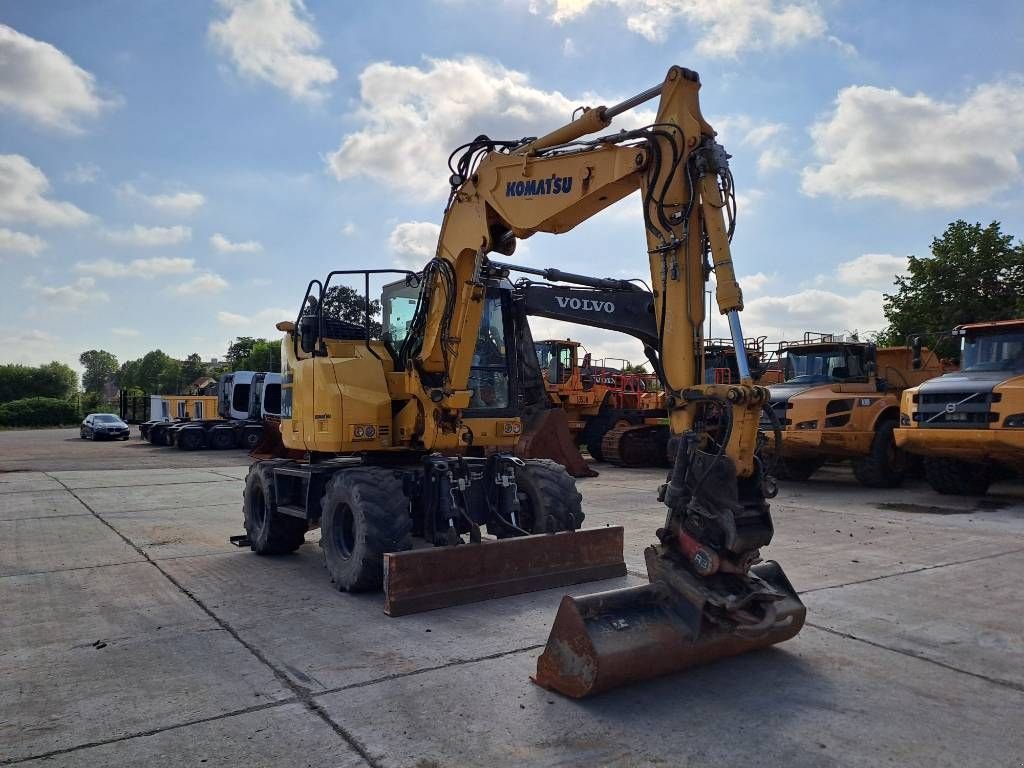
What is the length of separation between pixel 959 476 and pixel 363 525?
1059cm

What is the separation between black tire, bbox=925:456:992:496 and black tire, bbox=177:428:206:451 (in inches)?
969

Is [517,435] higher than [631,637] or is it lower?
higher

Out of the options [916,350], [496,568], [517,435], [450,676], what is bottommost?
[450,676]

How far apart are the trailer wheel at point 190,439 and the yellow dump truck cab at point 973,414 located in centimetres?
2443

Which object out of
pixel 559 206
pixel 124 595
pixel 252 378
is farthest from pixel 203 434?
pixel 559 206

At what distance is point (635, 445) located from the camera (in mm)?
19906

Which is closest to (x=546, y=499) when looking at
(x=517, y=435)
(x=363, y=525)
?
(x=517, y=435)

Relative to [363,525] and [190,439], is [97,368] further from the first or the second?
[363,525]

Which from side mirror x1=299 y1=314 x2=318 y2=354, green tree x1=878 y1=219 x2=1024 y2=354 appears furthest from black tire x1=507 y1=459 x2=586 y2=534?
green tree x1=878 y1=219 x2=1024 y2=354

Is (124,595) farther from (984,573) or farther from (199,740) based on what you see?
(984,573)

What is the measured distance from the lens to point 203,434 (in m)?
29.9

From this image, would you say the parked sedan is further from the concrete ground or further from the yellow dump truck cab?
the yellow dump truck cab

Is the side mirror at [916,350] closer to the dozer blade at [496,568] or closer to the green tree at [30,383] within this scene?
the dozer blade at [496,568]

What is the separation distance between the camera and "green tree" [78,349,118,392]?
142250 mm
